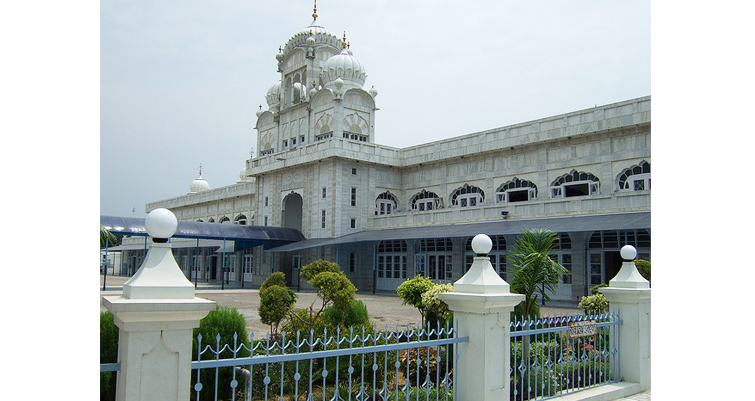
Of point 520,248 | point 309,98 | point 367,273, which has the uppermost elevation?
point 309,98

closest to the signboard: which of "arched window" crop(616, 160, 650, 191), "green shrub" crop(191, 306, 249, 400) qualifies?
"green shrub" crop(191, 306, 249, 400)

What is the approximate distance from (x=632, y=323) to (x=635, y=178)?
15644mm

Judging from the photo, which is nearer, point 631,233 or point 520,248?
point 520,248

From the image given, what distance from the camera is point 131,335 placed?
338 cm

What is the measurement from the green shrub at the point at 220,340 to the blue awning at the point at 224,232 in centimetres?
2053

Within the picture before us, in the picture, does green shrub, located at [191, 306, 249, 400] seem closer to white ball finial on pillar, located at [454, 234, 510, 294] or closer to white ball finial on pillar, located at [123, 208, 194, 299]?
white ball finial on pillar, located at [454, 234, 510, 294]

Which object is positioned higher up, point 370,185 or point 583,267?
point 370,185

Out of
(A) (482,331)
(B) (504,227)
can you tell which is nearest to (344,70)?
(B) (504,227)

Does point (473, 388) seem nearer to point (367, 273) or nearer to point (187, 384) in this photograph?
point (187, 384)

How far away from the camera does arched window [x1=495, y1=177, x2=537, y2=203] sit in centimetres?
2519

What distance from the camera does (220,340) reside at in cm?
662

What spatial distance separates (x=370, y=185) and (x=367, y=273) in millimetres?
4604
